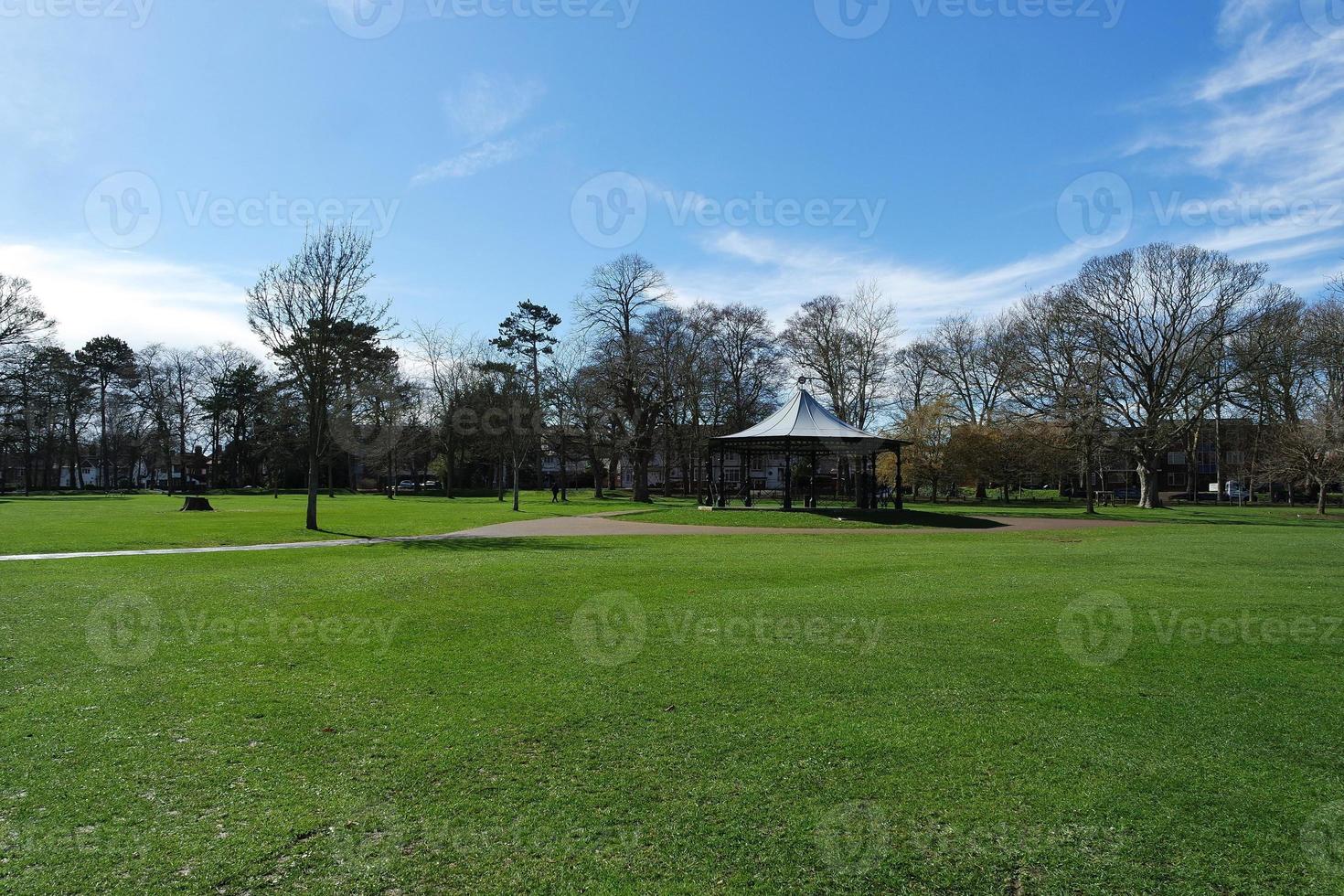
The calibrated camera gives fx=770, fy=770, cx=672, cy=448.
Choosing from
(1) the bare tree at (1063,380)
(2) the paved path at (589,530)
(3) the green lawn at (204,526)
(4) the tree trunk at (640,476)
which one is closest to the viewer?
(2) the paved path at (589,530)

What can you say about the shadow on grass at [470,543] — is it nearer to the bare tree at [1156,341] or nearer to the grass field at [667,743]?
the grass field at [667,743]

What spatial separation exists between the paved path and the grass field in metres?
6.69

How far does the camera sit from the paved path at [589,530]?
18.0 m

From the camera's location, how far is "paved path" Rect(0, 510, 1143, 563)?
18.0 metres

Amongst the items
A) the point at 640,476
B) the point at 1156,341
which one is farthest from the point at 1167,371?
the point at 640,476

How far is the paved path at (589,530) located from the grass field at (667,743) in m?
6.69

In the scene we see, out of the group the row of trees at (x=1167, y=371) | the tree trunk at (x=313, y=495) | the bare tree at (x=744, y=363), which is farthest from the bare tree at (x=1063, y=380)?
the tree trunk at (x=313, y=495)

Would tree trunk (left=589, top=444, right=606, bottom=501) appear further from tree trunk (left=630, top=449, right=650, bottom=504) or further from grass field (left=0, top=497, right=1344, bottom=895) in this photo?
grass field (left=0, top=497, right=1344, bottom=895)

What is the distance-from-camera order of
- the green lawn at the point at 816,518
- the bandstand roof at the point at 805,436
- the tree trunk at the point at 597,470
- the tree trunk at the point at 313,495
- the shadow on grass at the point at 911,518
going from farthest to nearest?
the tree trunk at the point at 597,470, the bandstand roof at the point at 805,436, the shadow on grass at the point at 911,518, the green lawn at the point at 816,518, the tree trunk at the point at 313,495

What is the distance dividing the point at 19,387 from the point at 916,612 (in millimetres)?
74678

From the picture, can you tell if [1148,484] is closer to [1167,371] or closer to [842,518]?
[1167,371]

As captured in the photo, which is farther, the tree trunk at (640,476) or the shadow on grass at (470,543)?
the tree trunk at (640,476)

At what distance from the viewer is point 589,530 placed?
26578mm

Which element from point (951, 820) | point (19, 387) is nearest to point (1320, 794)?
point (951, 820)
